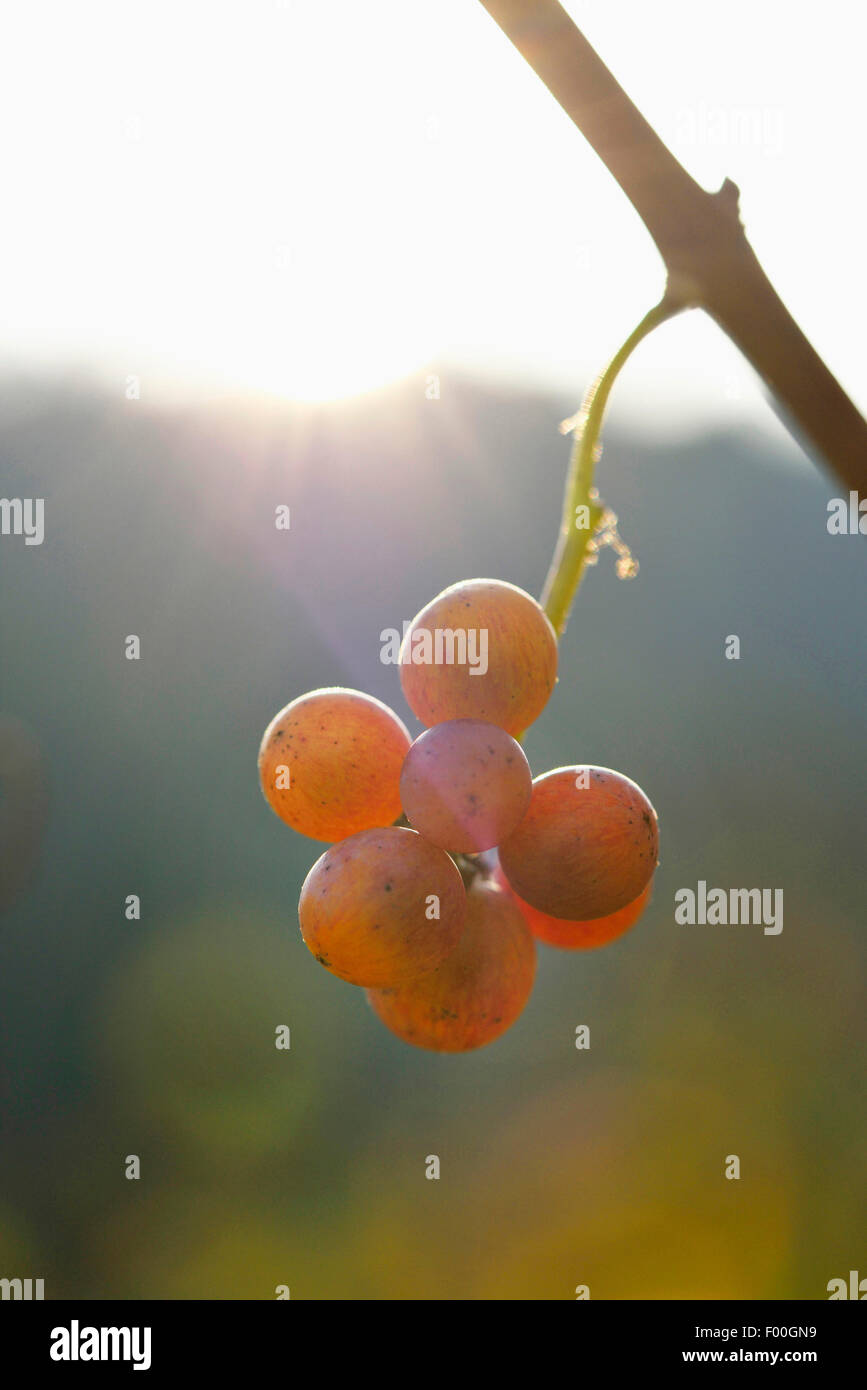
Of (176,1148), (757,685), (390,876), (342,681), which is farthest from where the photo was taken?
(757,685)

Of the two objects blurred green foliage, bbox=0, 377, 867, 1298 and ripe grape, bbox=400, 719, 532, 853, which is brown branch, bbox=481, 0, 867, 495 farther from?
blurred green foliage, bbox=0, 377, 867, 1298

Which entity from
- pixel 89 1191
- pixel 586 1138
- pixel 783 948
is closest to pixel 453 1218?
pixel 586 1138

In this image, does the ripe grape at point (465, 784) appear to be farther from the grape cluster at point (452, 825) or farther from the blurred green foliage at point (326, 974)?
the blurred green foliage at point (326, 974)

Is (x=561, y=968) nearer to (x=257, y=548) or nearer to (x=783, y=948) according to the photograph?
(x=783, y=948)

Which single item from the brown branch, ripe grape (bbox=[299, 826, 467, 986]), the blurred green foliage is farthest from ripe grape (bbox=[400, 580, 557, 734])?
the blurred green foliage

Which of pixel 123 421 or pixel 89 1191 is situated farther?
pixel 123 421

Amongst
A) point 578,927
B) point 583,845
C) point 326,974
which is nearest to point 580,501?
point 583,845
